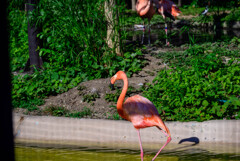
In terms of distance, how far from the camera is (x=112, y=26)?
556 cm

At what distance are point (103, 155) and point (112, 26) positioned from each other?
2.78m

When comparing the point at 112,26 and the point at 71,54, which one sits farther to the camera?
the point at 112,26

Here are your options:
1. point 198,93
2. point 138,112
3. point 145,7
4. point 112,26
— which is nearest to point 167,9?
point 145,7

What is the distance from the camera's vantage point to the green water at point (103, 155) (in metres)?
3.32

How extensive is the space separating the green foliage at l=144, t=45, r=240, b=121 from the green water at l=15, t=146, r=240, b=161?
626 millimetres

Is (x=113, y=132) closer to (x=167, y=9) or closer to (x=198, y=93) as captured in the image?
(x=198, y=93)

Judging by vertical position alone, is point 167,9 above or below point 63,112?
above

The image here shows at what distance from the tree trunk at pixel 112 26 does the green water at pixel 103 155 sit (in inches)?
94.9

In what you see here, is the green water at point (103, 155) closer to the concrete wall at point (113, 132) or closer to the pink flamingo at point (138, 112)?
the concrete wall at point (113, 132)

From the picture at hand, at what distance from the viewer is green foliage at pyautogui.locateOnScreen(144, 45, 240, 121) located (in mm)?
3984

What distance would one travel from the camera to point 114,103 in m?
4.72

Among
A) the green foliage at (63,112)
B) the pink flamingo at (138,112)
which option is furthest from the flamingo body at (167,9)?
the pink flamingo at (138,112)

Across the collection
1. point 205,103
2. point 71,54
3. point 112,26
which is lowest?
point 205,103

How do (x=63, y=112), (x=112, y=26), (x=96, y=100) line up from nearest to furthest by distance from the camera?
1. (x=63, y=112)
2. (x=96, y=100)
3. (x=112, y=26)
